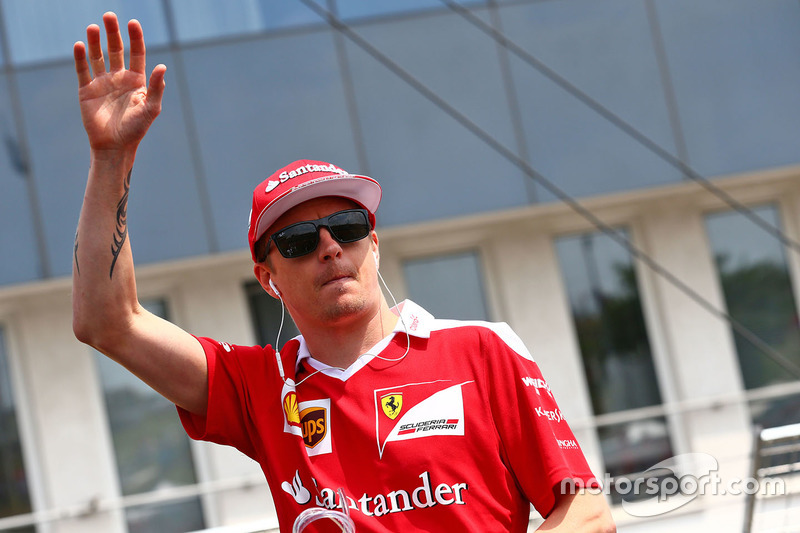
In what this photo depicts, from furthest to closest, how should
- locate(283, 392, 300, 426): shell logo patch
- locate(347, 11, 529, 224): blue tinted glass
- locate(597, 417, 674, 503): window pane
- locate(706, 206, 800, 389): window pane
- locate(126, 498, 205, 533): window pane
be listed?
locate(706, 206, 800, 389): window pane, locate(597, 417, 674, 503): window pane, locate(126, 498, 205, 533): window pane, locate(347, 11, 529, 224): blue tinted glass, locate(283, 392, 300, 426): shell logo patch

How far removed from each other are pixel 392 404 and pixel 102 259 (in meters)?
0.78

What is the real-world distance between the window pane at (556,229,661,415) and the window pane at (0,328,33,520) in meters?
5.88

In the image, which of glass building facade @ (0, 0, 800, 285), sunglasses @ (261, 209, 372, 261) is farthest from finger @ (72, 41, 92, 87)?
glass building facade @ (0, 0, 800, 285)

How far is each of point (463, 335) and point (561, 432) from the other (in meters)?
0.34

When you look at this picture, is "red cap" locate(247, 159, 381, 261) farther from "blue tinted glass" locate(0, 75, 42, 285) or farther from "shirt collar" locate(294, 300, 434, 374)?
"blue tinted glass" locate(0, 75, 42, 285)

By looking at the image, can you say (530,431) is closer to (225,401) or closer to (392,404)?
(392,404)

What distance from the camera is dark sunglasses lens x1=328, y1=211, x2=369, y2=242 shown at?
234 cm

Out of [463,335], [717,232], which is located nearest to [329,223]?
[463,335]

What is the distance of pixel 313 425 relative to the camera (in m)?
2.24

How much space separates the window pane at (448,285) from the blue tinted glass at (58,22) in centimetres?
350

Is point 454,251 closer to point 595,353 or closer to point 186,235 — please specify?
point 595,353

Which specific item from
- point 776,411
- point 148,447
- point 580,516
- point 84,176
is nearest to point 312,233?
point 580,516

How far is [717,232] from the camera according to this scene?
9.88m

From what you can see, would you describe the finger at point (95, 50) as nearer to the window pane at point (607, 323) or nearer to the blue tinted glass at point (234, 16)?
the blue tinted glass at point (234, 16)
